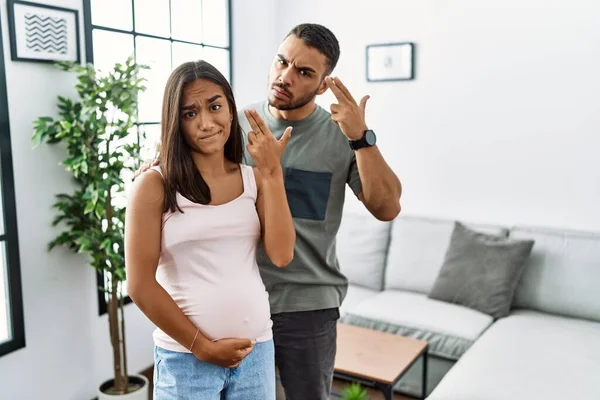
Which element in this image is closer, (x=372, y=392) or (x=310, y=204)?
(x=310, y=204)

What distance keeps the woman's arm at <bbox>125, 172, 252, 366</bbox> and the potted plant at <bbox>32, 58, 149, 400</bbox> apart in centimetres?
139

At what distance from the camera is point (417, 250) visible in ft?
10.8

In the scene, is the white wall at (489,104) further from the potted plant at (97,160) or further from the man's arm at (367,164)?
the man's arm at (367,164)

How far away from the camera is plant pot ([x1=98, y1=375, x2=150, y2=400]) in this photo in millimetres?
2555

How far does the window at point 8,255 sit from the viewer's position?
7.54 ft

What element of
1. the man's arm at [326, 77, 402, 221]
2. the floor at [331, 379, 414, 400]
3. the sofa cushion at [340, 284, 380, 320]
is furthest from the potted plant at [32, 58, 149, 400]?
the man's arm at [326, 77, 402, 221]

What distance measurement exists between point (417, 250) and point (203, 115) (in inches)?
92.5

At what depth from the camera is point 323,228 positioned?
1471 mm

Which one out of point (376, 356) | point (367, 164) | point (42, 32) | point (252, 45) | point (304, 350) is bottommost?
point (376, 356)

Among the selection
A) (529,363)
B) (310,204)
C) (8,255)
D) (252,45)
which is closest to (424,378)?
(529,363)

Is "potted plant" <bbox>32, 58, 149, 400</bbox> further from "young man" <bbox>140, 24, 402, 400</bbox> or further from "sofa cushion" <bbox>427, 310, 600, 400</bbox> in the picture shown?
"sofa cushion" <bbox>427, 310, 600, 400</bbox>

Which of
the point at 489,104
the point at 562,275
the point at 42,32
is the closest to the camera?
the point at 42,32

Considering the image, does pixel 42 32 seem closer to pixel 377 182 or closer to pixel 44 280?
pixel 44 280

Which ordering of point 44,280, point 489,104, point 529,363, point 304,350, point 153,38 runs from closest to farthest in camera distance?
1. point 304,350
2. point 529,363
3. point 44,280
4. point 153,38
5. point 489,104
